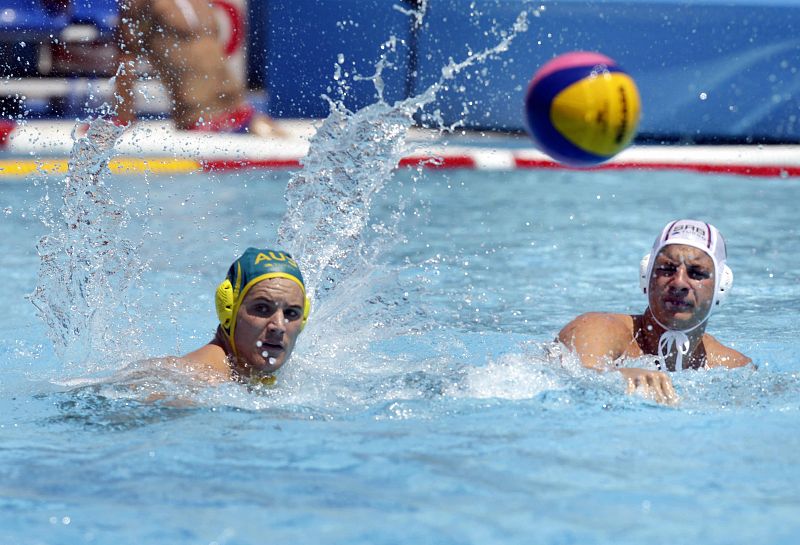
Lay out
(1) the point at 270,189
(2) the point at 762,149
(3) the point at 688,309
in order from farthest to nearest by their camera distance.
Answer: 1. (2) the point at 762,149
2. (1) the point at 270,189
3. (3) the point at 688,309

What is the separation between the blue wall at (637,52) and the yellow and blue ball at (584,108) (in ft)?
19.5

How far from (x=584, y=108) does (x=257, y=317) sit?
3.91 ft

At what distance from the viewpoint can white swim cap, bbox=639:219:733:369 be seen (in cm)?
404

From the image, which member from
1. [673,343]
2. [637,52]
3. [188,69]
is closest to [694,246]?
[673,343]

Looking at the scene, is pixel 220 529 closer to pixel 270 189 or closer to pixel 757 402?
pixel 757 402

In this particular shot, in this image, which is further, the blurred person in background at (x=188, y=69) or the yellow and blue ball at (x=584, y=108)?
the blurred person in background at (x=188, y=69)

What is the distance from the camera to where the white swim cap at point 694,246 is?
404 cm

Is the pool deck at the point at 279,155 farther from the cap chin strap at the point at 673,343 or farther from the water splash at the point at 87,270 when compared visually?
the cap chin strap at the point at 673,343

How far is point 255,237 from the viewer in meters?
6.79

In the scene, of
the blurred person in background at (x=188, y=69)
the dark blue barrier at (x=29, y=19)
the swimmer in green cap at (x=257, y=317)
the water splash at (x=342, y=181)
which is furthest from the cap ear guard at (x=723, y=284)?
the dark blue barrier at (x=29, y=19)

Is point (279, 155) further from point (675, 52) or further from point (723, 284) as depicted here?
point (723, 284)

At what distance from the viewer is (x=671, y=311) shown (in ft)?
13.3

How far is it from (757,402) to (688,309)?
1.36 feet

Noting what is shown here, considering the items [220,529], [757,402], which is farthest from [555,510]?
[757,402]
